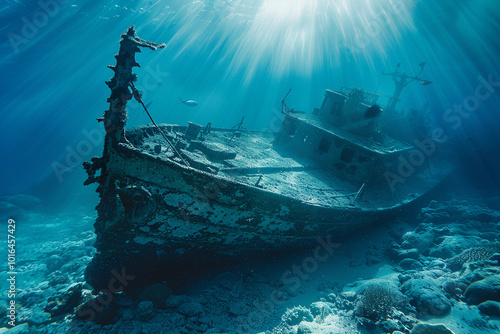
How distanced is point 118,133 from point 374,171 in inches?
388

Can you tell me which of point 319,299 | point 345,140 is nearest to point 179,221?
point 319,299

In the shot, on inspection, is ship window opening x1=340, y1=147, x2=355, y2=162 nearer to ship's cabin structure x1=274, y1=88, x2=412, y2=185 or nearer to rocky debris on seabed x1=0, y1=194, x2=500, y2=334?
ship's cabin structure x1=274, y1=88, x2=412, y2=185

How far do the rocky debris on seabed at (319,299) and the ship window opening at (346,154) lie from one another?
378cm

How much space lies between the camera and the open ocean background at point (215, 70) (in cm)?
2173

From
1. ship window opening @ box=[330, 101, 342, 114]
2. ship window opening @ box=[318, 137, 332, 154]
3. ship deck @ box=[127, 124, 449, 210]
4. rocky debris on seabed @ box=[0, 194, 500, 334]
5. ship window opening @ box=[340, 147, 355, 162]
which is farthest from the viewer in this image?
ship window opening @ box=[330, 101, 342, 114]

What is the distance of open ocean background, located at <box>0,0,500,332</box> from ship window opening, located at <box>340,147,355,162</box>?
366 inches

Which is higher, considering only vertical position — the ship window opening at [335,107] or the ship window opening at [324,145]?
the ship window opening at [335,107]

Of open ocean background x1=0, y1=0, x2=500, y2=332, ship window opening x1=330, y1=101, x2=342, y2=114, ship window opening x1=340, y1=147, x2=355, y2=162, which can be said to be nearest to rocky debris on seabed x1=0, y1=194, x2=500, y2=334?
ship window opening x1=340, y1=147, x2=355, y2=162

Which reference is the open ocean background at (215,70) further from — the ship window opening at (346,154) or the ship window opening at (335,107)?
the ship window opening at (346,154)

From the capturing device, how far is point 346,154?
402 inches

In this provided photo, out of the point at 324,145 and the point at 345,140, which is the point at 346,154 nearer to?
the point at 345,140

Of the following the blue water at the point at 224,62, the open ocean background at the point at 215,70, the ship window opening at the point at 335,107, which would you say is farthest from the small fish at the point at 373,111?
the blue water at the point at 224,62

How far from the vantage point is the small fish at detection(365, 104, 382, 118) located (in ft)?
37.1

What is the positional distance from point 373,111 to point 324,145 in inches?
132
